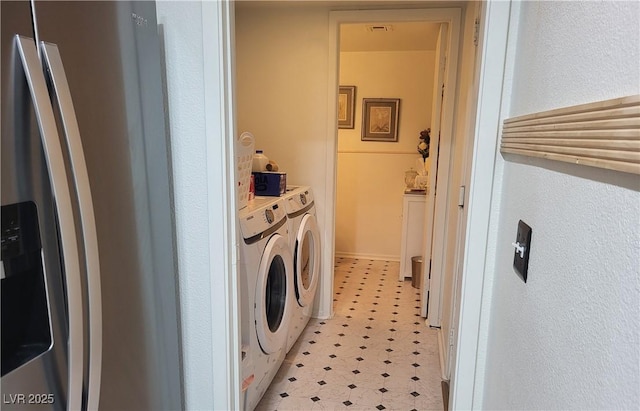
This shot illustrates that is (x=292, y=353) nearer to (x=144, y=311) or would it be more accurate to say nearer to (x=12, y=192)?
A: (x=144, y=311)

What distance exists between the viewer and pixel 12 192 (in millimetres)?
693

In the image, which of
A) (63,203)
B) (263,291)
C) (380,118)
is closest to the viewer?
(63,203)

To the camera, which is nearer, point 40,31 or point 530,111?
point 40,31

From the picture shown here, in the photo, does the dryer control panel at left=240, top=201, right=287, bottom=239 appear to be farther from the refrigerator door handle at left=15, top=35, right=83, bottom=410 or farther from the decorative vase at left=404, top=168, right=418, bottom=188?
the decorative vase at left=404, top=168, right=418, bottom=188

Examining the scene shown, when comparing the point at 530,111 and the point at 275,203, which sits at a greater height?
the point at 530,111

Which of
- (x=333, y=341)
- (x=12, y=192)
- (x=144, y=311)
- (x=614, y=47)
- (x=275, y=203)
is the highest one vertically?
(x=614, y=47)

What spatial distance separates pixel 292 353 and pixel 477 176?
182cm

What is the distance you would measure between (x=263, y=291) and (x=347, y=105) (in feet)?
9.47

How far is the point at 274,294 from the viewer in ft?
6.97

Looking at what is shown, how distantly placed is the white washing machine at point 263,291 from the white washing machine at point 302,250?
118mm

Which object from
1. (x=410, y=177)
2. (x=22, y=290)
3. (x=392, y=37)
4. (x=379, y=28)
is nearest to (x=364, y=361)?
(x=22, y=290)

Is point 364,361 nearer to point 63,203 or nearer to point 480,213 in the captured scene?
point 480,213

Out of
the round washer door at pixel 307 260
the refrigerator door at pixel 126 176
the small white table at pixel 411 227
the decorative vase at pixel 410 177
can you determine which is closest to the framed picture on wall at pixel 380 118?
the decorative vase at pixel 410 177

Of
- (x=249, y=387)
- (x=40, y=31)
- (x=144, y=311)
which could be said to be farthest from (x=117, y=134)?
(x=249, y=387)
